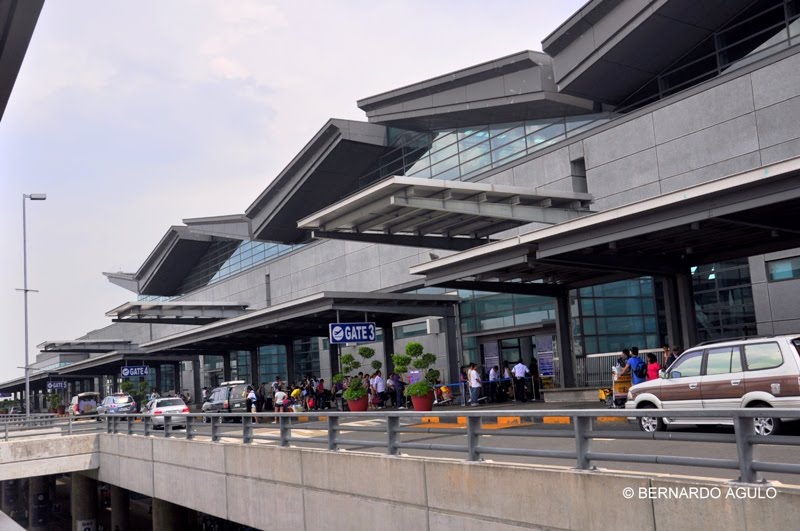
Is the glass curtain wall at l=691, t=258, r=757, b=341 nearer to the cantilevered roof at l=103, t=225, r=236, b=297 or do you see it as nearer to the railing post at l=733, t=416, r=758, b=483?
the railing post at l=733, t=416, r=758, b=483

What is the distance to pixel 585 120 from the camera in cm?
2914

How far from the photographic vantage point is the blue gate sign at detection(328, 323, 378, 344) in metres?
27.5

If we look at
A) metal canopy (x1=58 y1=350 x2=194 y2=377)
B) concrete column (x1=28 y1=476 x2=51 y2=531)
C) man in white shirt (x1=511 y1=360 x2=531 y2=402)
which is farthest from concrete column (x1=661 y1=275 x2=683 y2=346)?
metal canopy (x1=58 y1=350 x2=194 y2=377)

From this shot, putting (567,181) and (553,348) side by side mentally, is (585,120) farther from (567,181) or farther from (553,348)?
(553,348)

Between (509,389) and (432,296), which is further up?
(432,296)

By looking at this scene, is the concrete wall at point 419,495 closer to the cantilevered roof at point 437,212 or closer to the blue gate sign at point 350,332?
the cantilevered roof at point 437,212

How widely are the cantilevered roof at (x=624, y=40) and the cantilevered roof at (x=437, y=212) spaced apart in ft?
15.2

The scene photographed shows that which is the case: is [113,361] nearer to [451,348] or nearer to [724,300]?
[451,348]

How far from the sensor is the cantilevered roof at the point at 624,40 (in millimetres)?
24344

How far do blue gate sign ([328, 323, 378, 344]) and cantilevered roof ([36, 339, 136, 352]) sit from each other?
3317 centimetres

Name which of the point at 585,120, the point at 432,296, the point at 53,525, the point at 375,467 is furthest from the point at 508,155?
the point at 53,525

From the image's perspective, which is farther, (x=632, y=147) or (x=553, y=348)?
(x=553, y=348)

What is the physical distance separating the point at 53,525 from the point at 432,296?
83.4 feet

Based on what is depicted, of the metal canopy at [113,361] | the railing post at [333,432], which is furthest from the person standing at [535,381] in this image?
the metal canopy at [113,361]
